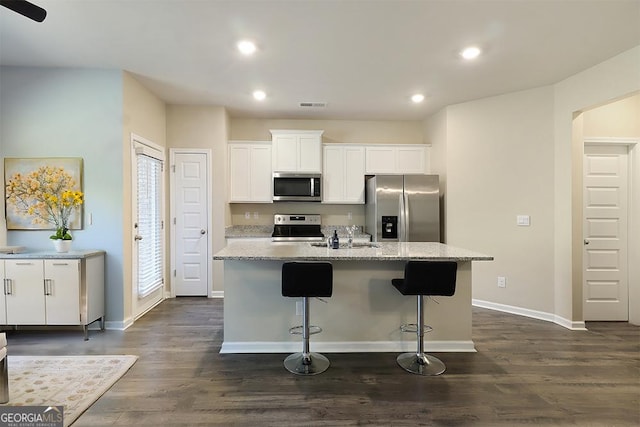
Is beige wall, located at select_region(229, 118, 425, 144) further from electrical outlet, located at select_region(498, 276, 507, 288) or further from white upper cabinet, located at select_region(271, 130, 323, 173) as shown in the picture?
electrical outlet, located at select_region(498, 276, 507, 288)

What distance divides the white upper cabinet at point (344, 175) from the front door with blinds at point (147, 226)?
2344 millimetres

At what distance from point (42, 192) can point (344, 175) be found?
144 inches

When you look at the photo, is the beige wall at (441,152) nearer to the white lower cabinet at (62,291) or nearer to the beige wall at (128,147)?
the beige wall at (128,147)

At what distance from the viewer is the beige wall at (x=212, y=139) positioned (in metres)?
4.64

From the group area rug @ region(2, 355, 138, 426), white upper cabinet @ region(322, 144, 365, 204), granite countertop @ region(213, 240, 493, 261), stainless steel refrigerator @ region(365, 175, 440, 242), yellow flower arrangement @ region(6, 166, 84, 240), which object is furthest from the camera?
white upper cabinet @ region(322, 144, 365, 204)

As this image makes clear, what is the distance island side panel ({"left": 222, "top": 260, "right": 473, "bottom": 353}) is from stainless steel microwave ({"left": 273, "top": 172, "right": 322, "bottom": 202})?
204 centimetres

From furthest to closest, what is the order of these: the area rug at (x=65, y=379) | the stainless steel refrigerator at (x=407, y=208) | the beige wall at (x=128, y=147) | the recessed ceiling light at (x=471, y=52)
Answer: the stainless steel refrigerator at (x=407, y=208) → the beige wall at (x=128, y=147) → the recessed ceiling light at (x=471, y=52) → the area rug at (x=65, y=379)

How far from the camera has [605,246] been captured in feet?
12.5

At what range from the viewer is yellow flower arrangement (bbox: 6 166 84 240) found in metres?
3.27

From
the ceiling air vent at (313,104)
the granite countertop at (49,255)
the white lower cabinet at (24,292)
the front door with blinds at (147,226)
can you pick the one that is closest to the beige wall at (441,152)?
the ceiling air vent at (313,104)

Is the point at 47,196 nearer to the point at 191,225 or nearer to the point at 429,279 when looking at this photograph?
the point at 191,225

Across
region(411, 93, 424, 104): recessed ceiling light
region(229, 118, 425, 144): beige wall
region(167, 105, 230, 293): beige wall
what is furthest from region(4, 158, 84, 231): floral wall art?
region(411, 93, 424, 104): recessed ceiling light

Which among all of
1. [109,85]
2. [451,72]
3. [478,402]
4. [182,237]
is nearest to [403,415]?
[478,402]

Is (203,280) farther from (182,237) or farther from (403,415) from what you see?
(403,415)
